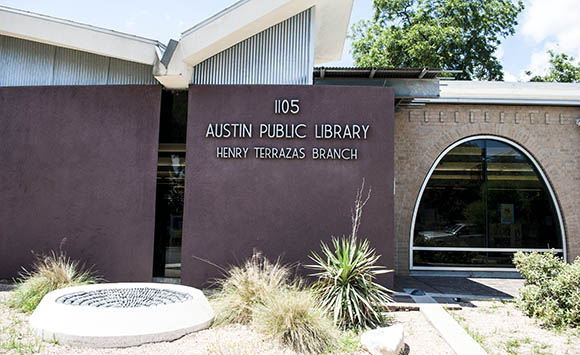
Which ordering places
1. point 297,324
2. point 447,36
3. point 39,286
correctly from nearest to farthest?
point 297,324 → point 39,286 → point 447,36

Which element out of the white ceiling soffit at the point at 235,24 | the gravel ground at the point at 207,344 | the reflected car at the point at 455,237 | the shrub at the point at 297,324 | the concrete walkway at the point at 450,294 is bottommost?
the gravel ground at the point at 207,344

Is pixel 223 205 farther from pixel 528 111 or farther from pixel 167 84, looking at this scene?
pixel 528 111

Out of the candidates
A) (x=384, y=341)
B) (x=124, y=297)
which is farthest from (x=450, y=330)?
(x=124, y=297)

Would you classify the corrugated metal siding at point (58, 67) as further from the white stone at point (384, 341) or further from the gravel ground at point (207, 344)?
the white stone at point (384, 341)

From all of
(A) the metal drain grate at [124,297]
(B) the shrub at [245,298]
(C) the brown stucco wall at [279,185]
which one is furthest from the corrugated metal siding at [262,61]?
(A) the metal drain grate at [124,297]

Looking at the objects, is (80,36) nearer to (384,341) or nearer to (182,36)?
(182,36)

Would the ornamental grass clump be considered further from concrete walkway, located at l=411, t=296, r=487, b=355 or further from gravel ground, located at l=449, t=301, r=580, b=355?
gravel ground, located at l=449, t=301, r=580, b=355

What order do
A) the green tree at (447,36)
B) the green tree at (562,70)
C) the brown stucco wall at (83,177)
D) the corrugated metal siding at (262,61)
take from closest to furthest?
the brown stucco wall at (83,177)
the corrugated metal siding at (262,61)
the green tree at (447,36)
the green tree at (562,70)

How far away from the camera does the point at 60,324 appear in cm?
510

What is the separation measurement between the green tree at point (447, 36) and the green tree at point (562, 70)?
4107mm

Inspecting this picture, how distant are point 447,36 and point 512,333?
17.8 metres

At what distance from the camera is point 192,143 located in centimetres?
855

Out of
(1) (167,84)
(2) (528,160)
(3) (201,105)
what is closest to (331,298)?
(3) (201,105)

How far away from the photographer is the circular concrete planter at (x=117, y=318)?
4.99m
